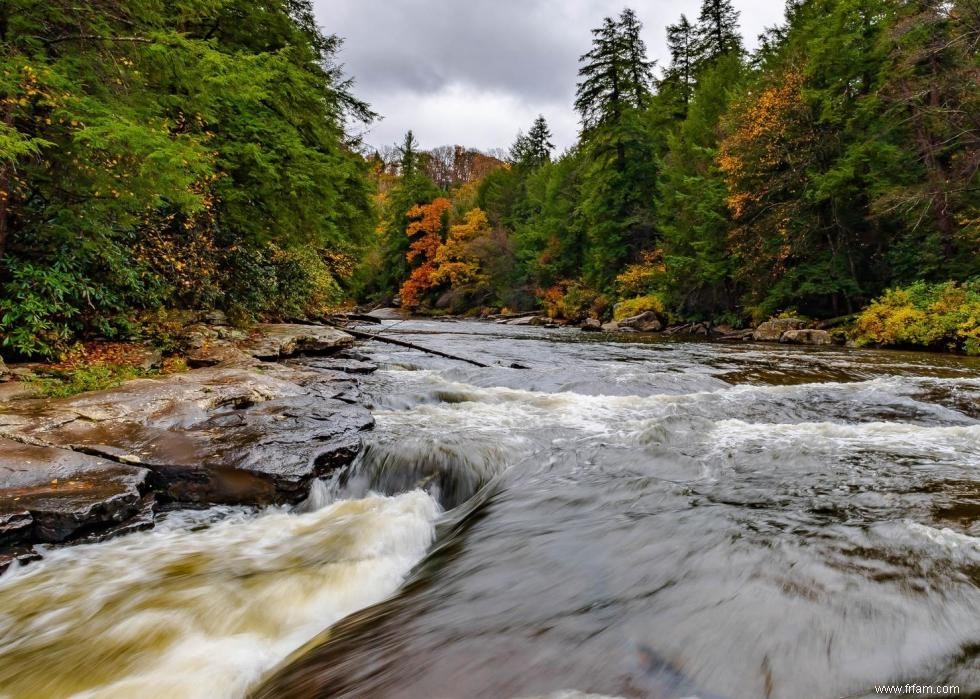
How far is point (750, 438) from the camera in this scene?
5.07 metres

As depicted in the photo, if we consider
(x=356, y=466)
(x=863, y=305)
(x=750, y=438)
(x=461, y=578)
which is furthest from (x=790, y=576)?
(x=863, y=305)

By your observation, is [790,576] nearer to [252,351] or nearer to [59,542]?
[59,542]

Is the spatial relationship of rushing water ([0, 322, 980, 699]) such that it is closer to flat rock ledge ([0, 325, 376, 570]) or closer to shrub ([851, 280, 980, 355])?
flat rock ledge ([0, 325, 376, 570])

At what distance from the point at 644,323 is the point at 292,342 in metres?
17.6

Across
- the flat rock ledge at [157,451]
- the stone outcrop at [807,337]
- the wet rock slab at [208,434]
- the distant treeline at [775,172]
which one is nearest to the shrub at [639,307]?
the distant treeline at [775,172]

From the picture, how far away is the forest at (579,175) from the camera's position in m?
6.19

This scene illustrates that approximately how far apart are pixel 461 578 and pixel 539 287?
110 ft

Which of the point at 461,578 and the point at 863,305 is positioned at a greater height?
the point at 863,305

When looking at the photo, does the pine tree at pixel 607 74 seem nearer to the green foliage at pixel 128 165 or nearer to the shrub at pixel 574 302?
the shrub at pixel 574 302

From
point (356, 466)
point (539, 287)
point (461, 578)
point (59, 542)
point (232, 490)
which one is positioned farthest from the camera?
point (539, 287)

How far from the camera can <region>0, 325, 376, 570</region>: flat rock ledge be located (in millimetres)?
3236

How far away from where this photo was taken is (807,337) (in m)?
15.4

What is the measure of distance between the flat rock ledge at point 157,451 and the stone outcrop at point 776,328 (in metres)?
15.4

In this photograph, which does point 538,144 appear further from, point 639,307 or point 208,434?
point 208,434
